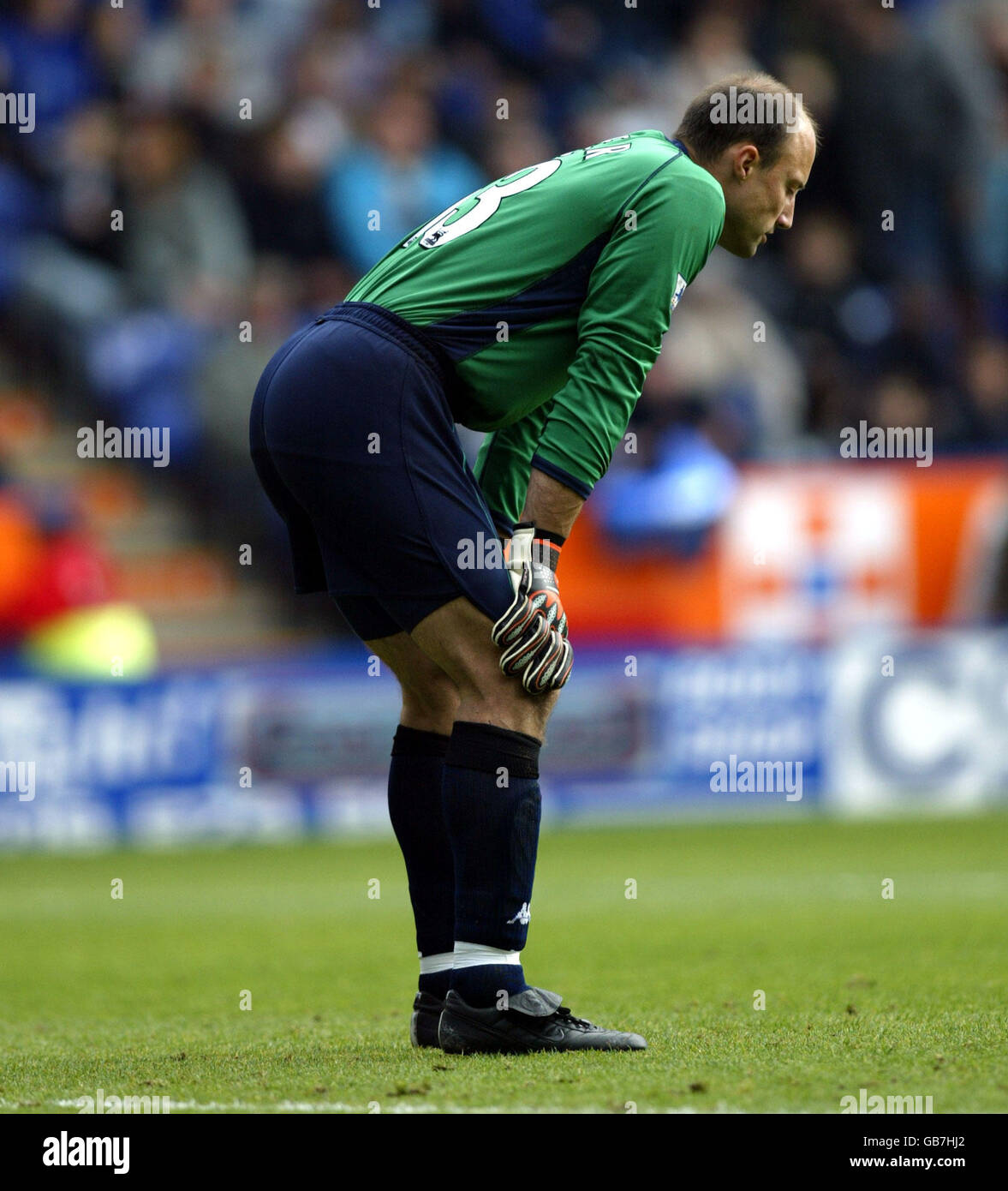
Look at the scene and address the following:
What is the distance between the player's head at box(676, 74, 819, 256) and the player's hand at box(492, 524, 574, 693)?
919 millimetres

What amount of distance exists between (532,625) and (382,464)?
45 cm

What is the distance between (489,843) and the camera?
3674 millimetres

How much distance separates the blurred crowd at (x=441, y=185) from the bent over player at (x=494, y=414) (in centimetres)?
804

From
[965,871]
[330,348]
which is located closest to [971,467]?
[965,871]

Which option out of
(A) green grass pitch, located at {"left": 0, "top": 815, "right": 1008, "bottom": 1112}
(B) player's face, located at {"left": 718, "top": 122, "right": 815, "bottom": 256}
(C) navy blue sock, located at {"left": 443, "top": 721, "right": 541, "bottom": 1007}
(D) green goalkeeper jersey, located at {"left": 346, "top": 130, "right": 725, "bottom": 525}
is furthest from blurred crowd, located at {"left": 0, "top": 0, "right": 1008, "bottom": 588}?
(C) navy blue sock, located at {"left": 443, "top": 721, "right": 541, "bottom": 1007}

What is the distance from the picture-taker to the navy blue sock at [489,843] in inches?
145

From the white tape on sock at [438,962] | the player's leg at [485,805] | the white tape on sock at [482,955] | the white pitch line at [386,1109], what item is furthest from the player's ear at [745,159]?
the white pitch line at [386,1109]

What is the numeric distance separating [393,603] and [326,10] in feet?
38.4

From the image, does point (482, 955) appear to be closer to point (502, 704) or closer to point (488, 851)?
point (488, 851)

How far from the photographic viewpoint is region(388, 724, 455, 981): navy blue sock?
406cm

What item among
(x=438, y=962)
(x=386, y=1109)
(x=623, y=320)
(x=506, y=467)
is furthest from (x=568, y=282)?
(x=386, y=1109)

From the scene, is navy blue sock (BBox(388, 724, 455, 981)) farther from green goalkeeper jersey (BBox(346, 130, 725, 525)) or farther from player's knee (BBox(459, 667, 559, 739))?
green goalkeeper jersey (BBox(346, 130, 725, 525))

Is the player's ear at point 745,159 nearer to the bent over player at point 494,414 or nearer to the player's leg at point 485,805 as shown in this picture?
the bent over player at point 494,414

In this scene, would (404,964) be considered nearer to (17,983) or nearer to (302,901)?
(17,983)
